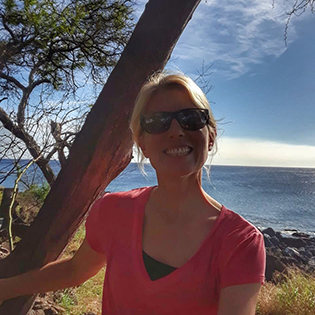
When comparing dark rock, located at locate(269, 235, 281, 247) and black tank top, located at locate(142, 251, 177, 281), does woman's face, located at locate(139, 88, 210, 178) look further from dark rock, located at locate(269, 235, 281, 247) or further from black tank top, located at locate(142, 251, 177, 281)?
dark rock, located at locate(269, 235, 281, 247)

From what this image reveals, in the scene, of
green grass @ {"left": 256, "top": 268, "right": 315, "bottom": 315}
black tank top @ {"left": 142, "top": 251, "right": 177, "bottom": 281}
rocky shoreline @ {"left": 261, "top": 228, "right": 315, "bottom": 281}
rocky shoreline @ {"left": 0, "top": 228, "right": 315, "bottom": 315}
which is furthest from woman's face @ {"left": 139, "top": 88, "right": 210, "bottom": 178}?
rocky shoreline @ {"left": 261, "top": 228, "right": 315, "bottom": 281}

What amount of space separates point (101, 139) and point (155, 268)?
33.2 inches

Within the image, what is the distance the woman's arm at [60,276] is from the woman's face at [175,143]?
1.58 ft

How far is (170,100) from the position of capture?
1.12 m

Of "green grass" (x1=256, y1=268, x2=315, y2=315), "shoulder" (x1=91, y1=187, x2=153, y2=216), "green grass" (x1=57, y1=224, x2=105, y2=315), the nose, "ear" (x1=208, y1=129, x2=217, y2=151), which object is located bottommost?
"green grass" (x1=256, y1=268, x2=315, y2=315)

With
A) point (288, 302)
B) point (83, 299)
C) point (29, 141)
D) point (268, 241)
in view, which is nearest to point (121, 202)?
point (29, 141)

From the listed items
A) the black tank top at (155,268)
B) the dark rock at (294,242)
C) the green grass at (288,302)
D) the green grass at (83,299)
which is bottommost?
the dark rock at (294,242)

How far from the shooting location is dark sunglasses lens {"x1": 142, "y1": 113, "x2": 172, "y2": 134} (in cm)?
110

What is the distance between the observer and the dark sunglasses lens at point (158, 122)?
110 centimetres

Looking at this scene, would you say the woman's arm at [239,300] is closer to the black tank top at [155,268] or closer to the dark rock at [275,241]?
the black tank top at [155,268]

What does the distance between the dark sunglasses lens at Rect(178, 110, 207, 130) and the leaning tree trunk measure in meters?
0.65

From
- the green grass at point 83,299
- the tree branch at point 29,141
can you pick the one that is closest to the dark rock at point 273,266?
the green grass at point 83,299

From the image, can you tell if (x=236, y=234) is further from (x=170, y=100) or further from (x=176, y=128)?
(x=170, y=100)

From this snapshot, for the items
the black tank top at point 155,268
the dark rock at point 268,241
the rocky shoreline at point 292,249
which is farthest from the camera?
the dark rock at point 268,241
